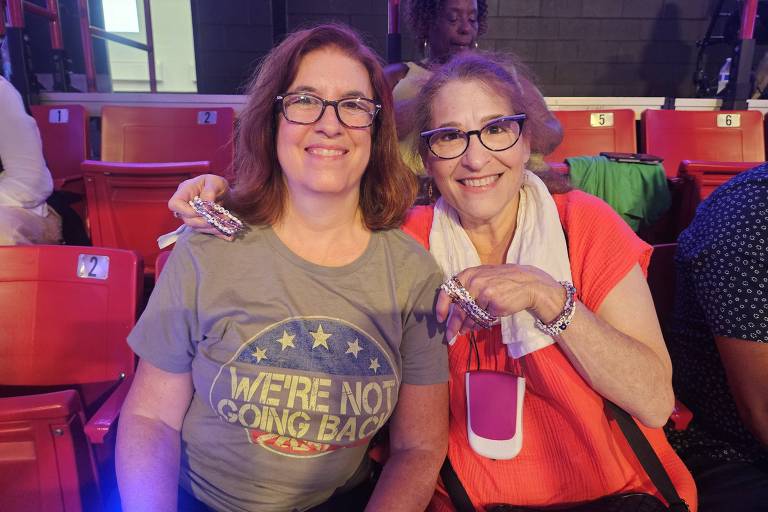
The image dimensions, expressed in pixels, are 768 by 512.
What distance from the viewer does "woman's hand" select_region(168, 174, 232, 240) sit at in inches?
Answer: 44.9

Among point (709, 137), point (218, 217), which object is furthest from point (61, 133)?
point (709, 137)

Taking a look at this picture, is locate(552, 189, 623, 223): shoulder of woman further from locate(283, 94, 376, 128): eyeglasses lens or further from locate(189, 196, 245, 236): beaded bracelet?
locate(189, 196, 245, 236): beaded bracelet

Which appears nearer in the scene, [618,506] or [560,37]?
[618,506]

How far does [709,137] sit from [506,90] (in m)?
3.42

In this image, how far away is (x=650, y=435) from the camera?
3.96ft

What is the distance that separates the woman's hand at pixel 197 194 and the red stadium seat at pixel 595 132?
314cm

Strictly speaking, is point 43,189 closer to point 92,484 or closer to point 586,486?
point 92,484

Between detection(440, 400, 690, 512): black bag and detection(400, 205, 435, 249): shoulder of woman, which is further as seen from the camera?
detection(400, 205, 435, 249): shoulder of woman

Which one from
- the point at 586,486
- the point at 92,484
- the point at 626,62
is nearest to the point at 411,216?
the point at 586,486

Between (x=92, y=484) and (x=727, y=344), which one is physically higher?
(x=727, y=344)

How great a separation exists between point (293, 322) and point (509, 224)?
638mm

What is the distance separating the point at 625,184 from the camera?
223cm

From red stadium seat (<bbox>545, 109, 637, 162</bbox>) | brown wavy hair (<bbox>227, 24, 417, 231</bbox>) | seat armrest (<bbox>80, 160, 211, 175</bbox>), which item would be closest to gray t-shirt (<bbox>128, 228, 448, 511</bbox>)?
brown wavy hair (<bbox>227, 24, 417, 231</bbox>)

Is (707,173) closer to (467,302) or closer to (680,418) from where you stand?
(680,418)
